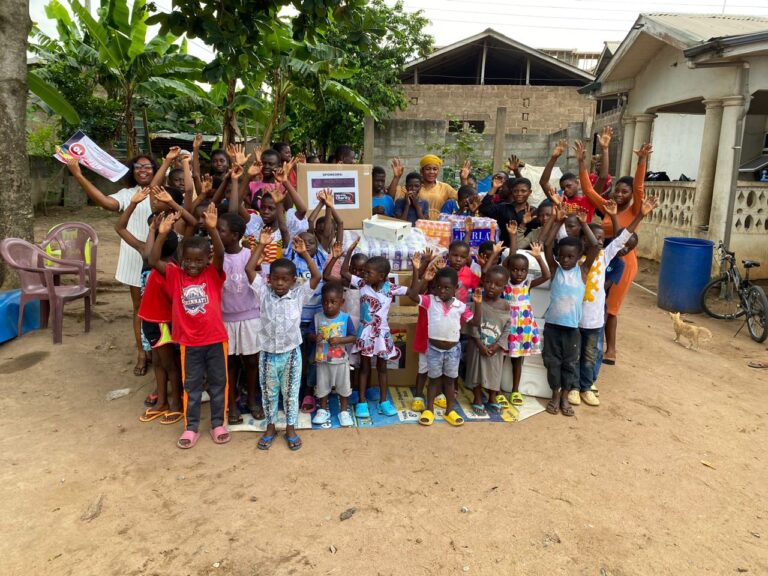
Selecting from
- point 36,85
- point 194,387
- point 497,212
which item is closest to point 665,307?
point 497,212

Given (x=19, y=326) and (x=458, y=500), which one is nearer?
(x=458, y=500)

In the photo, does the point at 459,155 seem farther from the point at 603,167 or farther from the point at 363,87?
the point at 603,167

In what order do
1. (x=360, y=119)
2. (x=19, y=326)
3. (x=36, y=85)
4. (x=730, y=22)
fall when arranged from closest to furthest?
(x=19, y=326) < (x=36, y=85) < (x=730, y=22) < (x=360, y=119)

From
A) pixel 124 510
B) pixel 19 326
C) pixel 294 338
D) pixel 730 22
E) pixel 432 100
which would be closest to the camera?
pixel 124 510

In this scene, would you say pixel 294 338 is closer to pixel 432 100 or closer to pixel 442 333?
pixel 442 333

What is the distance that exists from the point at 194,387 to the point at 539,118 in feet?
47.7

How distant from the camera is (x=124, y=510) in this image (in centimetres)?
282

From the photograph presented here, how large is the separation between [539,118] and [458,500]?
1460 centimetres

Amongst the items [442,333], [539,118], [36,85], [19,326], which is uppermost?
[539,118]

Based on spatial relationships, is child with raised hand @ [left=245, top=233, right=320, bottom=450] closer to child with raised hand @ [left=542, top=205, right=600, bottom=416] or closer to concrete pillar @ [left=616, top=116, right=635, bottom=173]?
child with raised hand @ [left=542, top=205, right=600, bottom=416]

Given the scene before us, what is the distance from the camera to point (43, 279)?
5293 millimetres

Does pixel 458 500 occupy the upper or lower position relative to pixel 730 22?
lower

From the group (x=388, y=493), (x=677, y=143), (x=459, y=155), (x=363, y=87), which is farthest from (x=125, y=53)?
(x=677, y=143)

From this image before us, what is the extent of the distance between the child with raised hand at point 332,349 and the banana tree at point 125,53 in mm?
6910
